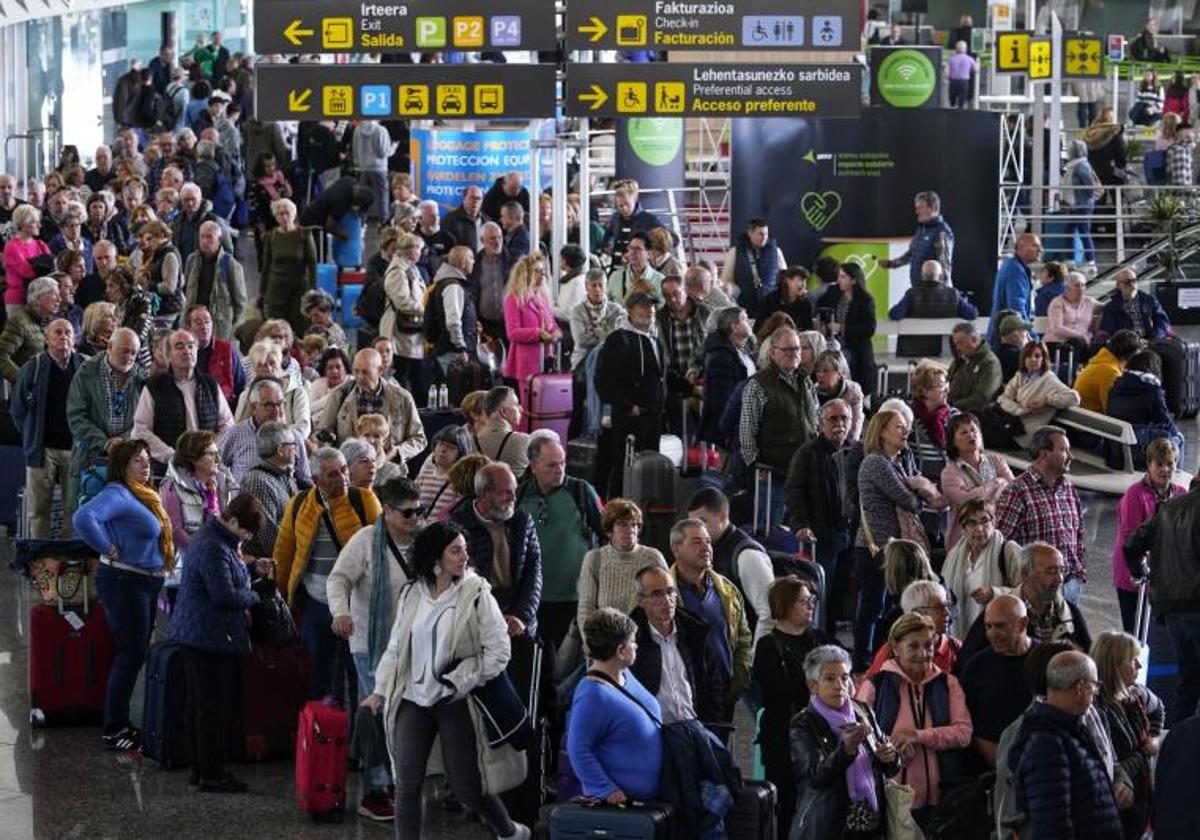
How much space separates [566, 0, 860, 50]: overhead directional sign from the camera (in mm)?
19562

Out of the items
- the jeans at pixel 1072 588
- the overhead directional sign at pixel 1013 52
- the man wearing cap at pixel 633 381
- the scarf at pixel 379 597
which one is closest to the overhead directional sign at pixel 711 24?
the man wearing cap at pixel 633 381

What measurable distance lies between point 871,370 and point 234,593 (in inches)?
342

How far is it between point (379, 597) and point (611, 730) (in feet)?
6.45

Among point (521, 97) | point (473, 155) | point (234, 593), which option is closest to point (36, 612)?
point (234, 593)

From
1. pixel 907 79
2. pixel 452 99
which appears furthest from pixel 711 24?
pixel 907 79

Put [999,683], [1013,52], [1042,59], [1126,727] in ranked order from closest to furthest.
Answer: [1126,727] < [999,683] < [1042,59] < [1013,52]

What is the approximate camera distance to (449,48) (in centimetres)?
1959

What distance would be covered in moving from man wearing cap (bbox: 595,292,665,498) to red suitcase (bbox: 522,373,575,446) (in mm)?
1599

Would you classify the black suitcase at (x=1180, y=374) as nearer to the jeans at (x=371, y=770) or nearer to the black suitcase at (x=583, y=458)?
the black suitcase at (x=583, y=458)

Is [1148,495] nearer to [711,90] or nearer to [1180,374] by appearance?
[711,90]

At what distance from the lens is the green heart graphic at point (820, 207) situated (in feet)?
77.2

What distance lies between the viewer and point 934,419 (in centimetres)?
1466

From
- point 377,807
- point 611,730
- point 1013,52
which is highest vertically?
point 1013,52

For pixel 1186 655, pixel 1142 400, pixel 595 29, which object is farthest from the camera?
pixel 595 29
